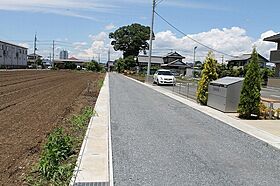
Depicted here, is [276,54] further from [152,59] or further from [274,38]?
[152,59]

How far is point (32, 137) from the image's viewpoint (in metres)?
9.30

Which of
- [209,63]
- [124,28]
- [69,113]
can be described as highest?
[124,28]

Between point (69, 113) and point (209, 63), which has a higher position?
point (209, 63)

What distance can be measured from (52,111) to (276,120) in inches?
320

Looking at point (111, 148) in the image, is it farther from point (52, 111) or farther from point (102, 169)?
point (52, 111)

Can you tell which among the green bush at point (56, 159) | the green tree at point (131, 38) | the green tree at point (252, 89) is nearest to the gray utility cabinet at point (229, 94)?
the green tree at point (252, 89)

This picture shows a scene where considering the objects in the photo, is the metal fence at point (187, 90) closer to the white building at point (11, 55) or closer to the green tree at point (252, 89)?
the green tree at point (252, 89)

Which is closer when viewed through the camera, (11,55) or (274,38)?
(274,38)

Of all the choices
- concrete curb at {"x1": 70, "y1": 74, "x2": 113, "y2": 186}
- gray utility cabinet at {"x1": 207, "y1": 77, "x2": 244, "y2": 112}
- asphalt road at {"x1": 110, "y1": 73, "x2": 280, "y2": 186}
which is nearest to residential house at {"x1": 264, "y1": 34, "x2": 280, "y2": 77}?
gray utility cabinet at {"x1": 207, "y1": 77, "x2": 244, "y2": 112}

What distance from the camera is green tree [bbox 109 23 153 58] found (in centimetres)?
10781

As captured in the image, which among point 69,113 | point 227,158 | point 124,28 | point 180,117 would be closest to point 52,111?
point 69,113

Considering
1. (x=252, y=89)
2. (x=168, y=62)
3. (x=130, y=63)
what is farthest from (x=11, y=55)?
(x=252, y=89)

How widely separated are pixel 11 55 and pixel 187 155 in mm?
98877

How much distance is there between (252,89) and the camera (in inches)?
517
